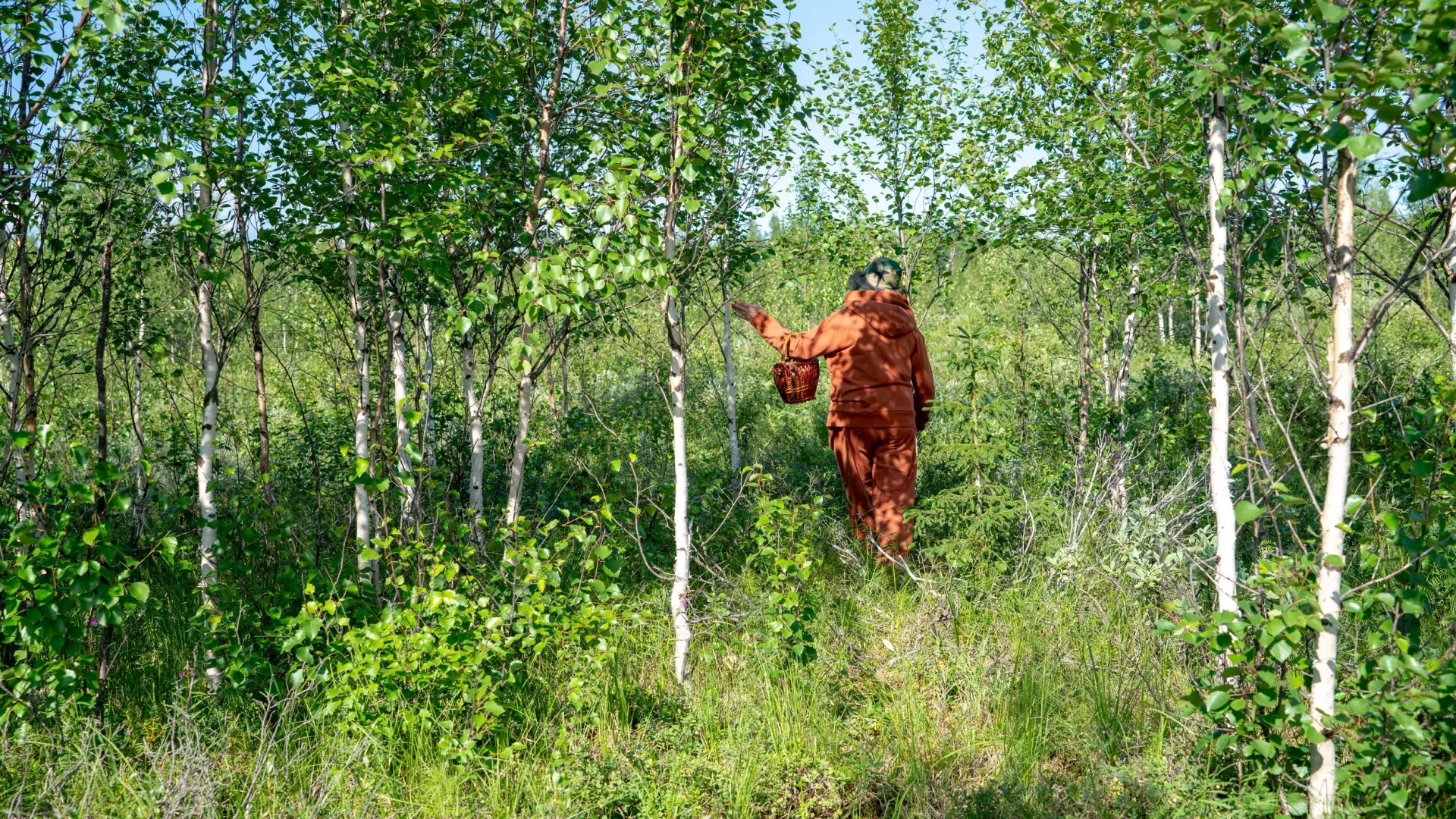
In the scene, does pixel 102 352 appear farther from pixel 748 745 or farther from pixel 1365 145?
pixel 1365 145

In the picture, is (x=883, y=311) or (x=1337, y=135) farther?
(x=883, y=311)

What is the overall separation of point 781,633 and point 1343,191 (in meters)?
2.91

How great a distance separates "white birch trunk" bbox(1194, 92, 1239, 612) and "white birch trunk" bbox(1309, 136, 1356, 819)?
454mm

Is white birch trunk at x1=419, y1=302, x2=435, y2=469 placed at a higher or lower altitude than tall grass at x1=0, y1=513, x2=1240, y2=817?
higher

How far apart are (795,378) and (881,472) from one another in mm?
1027

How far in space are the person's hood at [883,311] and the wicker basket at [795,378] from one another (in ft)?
1.62

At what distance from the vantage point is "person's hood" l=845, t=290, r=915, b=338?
620 centimetres

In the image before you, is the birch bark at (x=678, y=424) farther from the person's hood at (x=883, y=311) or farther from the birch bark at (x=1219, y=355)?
the birch bark at (x=1219, y=355)

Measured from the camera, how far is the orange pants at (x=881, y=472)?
6.39m

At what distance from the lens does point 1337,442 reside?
280 cm

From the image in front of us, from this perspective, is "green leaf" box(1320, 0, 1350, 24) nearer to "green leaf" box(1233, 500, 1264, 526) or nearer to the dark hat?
"green leaf" box(1233, 500, 1264, 526)

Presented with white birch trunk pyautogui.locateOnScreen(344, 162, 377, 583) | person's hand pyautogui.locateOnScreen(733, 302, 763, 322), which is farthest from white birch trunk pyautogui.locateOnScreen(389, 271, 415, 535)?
person's hand pyautogui.locateOnScreen(733, 302, 763, 322)

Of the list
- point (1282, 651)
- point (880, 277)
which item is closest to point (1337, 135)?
point (1282, 651)

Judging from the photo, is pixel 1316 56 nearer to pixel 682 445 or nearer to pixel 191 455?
pixel 682 445
